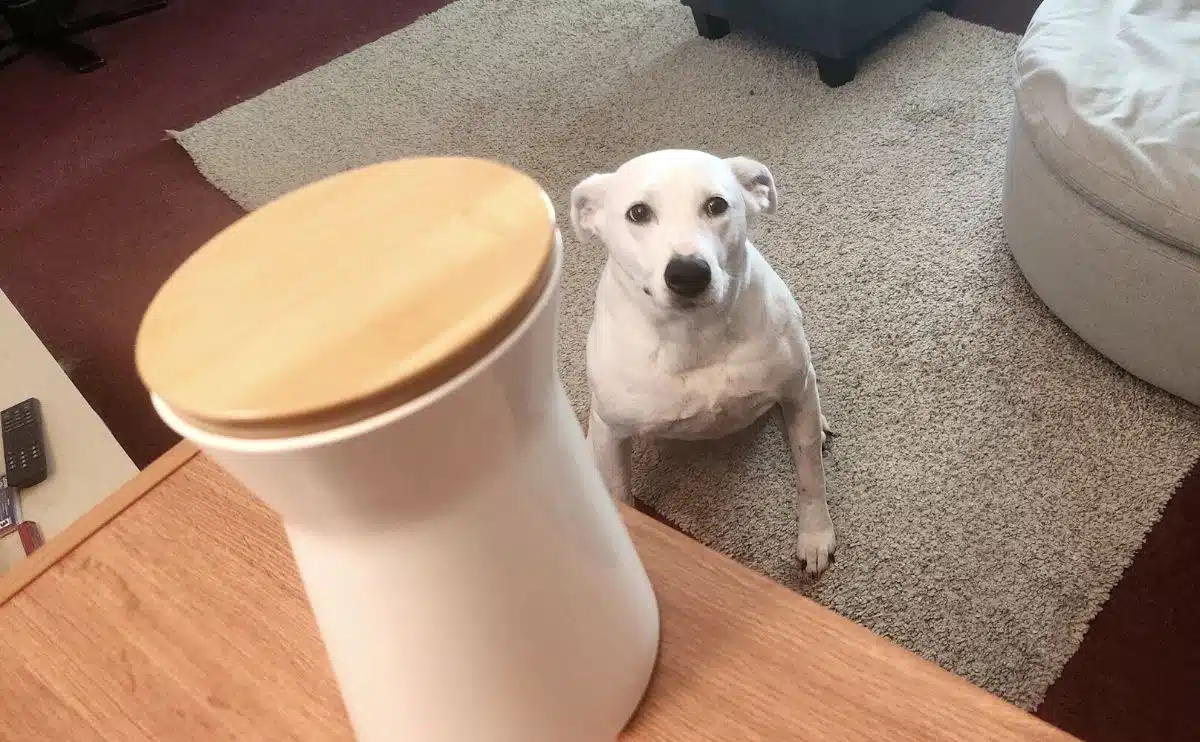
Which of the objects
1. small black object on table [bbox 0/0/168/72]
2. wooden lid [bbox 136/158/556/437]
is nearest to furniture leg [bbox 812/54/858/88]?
wooden lid [bbox 136/158/556/437]

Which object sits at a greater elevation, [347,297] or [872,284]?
[347,297]

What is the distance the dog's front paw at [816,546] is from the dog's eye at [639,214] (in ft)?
1.53

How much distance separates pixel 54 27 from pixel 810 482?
278 cm

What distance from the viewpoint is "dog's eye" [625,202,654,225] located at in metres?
0.95

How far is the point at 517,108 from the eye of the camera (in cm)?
221

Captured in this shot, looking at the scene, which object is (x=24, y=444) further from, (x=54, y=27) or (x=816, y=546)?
(x=54, y=27)

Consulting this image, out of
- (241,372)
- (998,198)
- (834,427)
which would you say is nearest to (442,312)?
(241,372)

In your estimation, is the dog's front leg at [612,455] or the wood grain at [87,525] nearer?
the wood grain at [87,525]

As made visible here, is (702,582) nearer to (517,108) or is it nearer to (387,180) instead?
(387,180)

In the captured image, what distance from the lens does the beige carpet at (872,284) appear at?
1.16m

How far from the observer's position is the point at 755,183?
3.43 feet

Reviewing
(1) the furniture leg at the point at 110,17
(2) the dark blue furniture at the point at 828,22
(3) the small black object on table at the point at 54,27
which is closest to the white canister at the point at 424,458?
(2) the dark blue furniture at the point at 828,22

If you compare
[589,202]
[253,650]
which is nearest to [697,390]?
→ [589,202]

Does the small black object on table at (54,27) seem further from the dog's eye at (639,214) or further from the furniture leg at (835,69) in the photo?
the dog's eye at (639,214)
